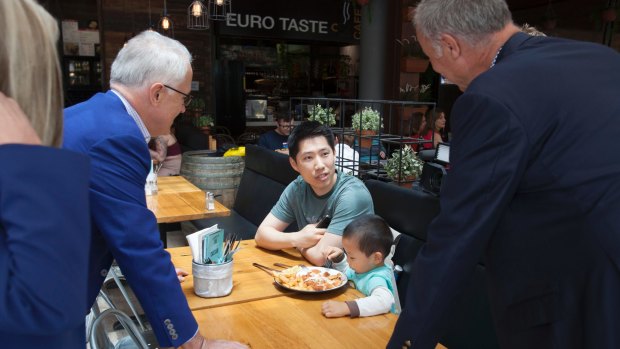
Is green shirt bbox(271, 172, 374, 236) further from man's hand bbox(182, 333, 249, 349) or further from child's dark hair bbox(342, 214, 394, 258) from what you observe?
man's hand bbox(182, 333, 249, 349)

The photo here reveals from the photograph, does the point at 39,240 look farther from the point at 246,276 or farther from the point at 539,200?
the point at 246,276

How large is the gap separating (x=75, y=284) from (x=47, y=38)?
0.34 meters

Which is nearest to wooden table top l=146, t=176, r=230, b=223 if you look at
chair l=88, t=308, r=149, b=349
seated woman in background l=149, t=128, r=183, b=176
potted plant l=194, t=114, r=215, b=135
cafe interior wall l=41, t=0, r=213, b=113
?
seated woman in background l=149, t=128, r=183, b=176

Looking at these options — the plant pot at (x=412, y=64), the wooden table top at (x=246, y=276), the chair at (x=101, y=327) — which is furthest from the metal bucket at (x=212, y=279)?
the plant pot at (x=412, y=64)

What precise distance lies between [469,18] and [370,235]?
0.99 metres

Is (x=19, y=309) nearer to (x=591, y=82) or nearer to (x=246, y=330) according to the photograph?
(x=246, y=330)

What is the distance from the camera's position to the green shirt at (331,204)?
8.14 feet

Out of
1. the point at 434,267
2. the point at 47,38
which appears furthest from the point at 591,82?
the point at 47,38

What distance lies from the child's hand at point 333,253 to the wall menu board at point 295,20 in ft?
28.3

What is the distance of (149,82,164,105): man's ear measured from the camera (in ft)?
5.08

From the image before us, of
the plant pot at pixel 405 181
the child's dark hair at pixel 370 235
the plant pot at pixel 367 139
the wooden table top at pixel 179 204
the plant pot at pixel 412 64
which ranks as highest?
the plant pot at pixel 412 64

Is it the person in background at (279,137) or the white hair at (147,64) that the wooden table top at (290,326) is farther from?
the person in background at (279,137)

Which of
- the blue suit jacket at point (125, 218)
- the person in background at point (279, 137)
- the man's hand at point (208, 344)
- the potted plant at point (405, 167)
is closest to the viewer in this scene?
the blue suit jacket at point (125, 218)

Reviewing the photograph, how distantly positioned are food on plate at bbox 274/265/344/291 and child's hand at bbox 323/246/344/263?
5.1 inches
